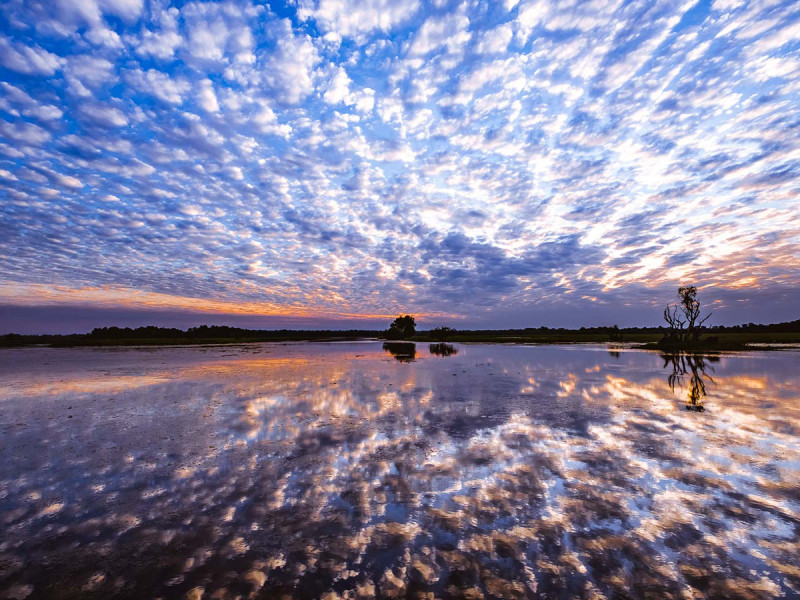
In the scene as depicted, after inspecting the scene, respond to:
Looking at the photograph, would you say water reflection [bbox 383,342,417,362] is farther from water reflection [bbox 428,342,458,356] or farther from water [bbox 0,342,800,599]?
water [bbox 0,342,800,599]

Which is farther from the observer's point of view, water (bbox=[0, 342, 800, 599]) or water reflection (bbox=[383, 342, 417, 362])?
water reflection (bbox=[383, 342, 417, 362])

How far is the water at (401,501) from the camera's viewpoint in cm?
498

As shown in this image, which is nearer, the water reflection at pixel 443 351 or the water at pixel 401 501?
the water at pixel 401 501

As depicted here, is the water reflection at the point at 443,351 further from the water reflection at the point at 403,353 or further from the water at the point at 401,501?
the water at the point at 401,501

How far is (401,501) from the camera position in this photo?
7.36 metres

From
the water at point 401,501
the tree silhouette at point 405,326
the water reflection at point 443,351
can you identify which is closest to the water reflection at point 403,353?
the water reflection at point 443,351

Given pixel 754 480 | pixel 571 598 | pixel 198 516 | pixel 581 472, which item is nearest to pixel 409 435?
pixel 581 472

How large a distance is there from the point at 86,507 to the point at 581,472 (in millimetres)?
10584

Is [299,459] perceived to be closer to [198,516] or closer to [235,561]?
[198,516]

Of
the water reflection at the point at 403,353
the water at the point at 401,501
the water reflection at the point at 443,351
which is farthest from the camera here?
the water reflection at the point at 443,351

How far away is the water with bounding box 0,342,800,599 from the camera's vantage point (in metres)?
4.98

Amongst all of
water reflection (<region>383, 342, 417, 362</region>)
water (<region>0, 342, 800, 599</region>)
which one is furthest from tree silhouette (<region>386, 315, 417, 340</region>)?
water (<region>0, 342, 800, 599</region>)

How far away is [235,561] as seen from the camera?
5.34 meters

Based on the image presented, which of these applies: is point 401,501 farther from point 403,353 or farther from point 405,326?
point 405,326
